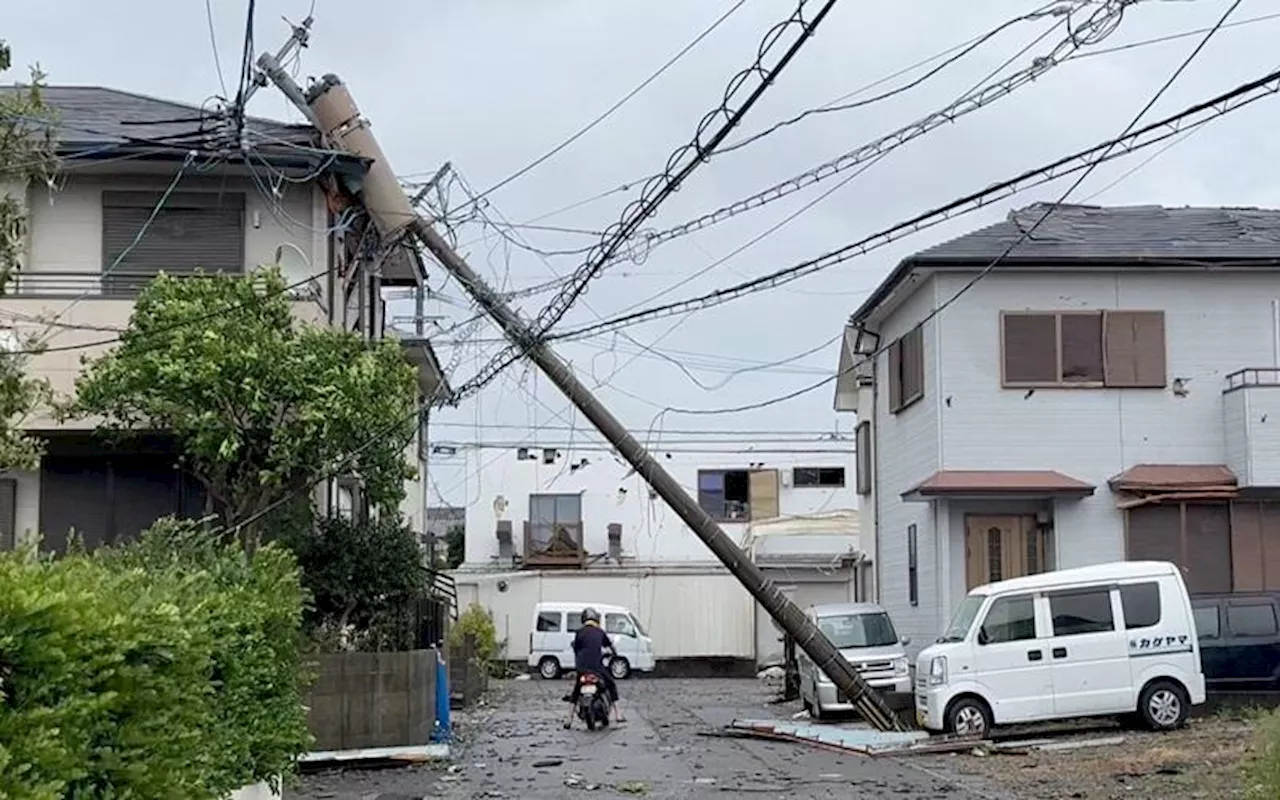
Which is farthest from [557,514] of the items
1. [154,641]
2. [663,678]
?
[154,641]

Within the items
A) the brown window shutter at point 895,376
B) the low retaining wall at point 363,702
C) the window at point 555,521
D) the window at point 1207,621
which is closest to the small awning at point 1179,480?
the window at point 1207,621

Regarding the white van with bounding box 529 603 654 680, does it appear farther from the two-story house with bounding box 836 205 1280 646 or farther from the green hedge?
the green hedge

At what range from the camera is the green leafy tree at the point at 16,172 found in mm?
12953

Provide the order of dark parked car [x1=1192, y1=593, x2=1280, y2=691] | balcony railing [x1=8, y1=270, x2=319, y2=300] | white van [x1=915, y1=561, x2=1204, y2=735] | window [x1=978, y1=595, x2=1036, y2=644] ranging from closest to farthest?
balcony railing [x1=8, y1=270, x2=319, y2=300], white van [x1=915, y1=561, x2=1204, y2=735], window [x1=978, y1=595, x2=1036, y2=644], dark parked car [x1=1192, y1=593, x2=1280, y2=691]

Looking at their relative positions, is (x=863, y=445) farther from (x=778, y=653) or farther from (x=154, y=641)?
(x=154, y=641)

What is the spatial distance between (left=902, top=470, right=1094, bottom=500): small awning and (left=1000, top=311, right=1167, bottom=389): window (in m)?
1.45

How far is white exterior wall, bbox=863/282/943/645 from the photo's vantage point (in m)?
26.2

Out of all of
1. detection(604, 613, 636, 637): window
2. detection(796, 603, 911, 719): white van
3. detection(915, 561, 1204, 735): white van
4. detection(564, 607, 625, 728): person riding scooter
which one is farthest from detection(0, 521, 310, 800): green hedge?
detection(604, 613, 636, 637): window

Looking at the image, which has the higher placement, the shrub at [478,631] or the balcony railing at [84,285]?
the balcony railing at [84,285]

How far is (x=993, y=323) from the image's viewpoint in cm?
2578

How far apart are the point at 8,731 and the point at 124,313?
14.7m

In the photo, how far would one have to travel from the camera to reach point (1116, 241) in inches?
1040

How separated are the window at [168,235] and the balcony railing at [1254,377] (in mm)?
15069

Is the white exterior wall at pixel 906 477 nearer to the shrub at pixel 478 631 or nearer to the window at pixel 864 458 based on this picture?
the window at pixel 864 458
